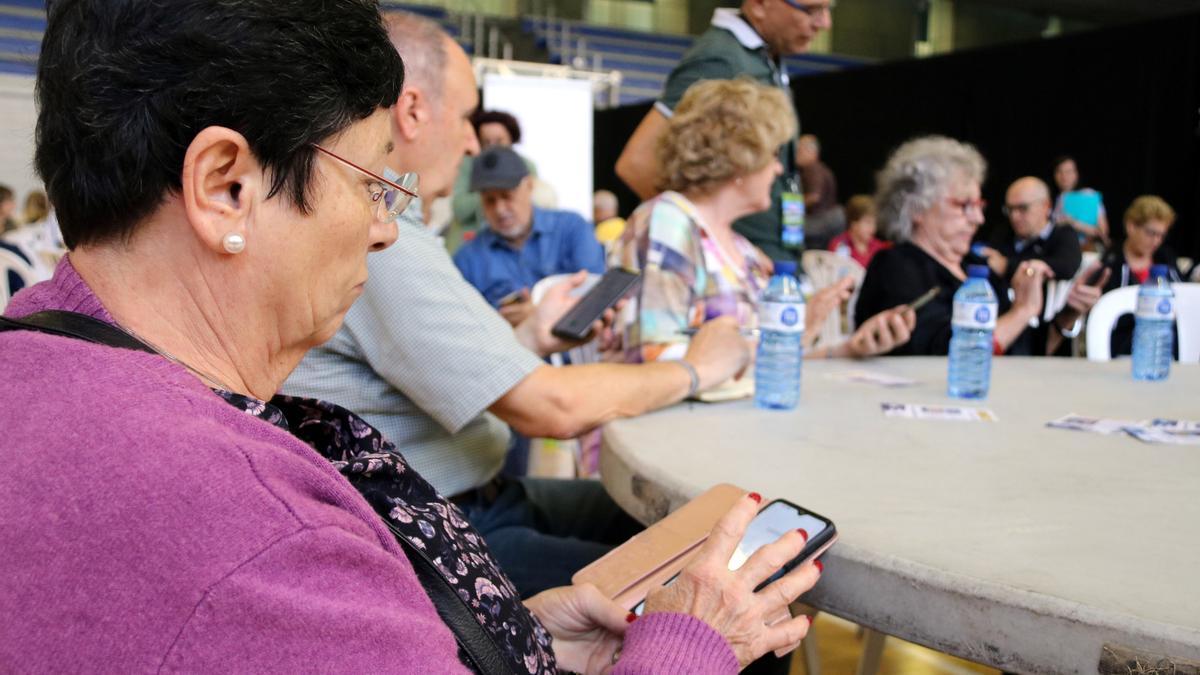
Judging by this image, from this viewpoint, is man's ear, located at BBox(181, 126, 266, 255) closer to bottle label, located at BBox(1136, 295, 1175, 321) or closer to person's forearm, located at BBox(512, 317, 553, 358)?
person's forearm, located at BBox(512, 317, 553, 358)

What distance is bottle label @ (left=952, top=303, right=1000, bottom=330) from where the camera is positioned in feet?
5.49

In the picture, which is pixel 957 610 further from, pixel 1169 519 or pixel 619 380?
pixel 619 380

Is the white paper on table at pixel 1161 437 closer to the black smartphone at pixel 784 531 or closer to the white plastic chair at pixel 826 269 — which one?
the black smartphone at pixel 784 531

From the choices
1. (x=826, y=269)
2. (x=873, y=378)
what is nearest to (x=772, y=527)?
(x=873, y=378)

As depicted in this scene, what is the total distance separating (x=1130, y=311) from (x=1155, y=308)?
2.58ft

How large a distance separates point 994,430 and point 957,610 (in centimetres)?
70

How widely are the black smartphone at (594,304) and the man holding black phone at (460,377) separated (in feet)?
0.62

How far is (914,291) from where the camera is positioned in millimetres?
2592

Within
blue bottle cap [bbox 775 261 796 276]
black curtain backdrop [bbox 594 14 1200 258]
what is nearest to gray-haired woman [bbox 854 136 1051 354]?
blue bottle cap [bbox 775 261 796 276]

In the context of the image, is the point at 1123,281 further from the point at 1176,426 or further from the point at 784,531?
the point at 784,531

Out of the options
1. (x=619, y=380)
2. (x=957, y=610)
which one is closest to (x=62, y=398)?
(x=957, y=610)

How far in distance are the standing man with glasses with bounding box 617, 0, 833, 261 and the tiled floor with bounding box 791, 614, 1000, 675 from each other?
1.05 m

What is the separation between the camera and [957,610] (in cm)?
78

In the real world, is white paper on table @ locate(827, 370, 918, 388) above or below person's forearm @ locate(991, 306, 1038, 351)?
below
